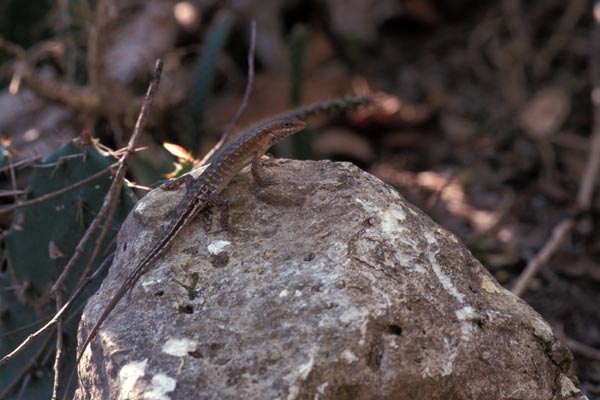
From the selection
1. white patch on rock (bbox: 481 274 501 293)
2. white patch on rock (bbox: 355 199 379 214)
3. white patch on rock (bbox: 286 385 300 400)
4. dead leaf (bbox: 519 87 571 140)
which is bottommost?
dead leaf (bbox: 519 87 571 140)

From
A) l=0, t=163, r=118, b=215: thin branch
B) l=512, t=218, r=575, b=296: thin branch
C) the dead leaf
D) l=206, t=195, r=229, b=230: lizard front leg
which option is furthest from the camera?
the dead leaf

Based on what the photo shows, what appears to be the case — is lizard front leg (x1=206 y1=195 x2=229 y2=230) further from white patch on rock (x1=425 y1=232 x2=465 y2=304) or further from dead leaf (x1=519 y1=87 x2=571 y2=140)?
dead leaf (x1=519 y1=87 x2=571 y2=140)

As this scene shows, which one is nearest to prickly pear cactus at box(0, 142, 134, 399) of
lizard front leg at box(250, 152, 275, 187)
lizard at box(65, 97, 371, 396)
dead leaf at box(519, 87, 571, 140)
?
lizard at box(65, 97, 371, 396)

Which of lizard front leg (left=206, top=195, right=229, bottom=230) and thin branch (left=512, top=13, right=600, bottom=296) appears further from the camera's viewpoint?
thin branch (left=512, top=13, right=600, bottom=296)

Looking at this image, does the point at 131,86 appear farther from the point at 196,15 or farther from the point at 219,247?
the point at 219,247

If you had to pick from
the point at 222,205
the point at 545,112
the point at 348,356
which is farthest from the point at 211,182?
the point at 545,112

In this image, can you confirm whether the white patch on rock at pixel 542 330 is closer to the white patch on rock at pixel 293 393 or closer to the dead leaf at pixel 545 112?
the white patch on rock at pixel 293 393
